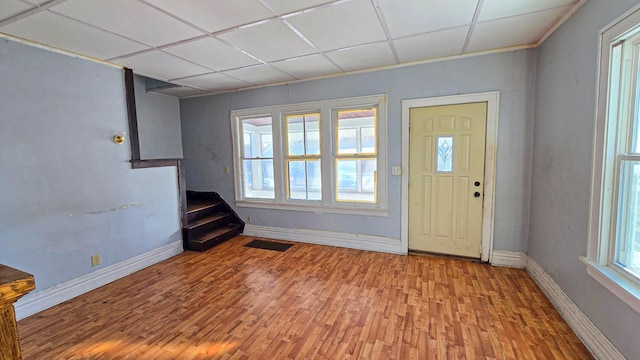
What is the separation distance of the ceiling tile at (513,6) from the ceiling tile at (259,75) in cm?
231

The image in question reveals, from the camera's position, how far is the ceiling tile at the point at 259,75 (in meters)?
3.43

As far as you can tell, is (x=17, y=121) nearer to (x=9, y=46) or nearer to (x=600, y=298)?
(x=9, y=46)

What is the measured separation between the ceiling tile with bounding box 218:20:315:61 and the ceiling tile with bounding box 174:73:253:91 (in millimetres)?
1009

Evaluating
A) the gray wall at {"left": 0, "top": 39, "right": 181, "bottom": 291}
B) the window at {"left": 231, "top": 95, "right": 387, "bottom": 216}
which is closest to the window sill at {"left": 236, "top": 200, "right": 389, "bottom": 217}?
the window at {"left": 231, "top": 95, "right": 387, "bottom": 216}

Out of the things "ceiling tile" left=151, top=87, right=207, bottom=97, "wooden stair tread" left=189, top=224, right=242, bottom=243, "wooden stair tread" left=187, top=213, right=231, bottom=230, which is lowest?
"wooden stair tread" left=189, top=224, right=242, bottom=243

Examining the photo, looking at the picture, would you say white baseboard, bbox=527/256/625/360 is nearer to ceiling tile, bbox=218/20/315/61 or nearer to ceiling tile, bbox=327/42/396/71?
ceiling tile, bbox=327/42/396/71

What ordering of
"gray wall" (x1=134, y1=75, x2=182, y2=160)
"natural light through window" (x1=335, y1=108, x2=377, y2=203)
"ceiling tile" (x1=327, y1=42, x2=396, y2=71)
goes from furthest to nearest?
"gray wall" (x1=134, y1=75, x2=182, y2=160) < "natural light through window" (x1=335, y1=108, x2=377, y2=203) < "ceiling tile" (x1=327, y1=42, x2=396, y2=71)

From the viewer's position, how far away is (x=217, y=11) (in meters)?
2.04

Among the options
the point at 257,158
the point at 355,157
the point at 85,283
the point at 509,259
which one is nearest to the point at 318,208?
the point at 355,157

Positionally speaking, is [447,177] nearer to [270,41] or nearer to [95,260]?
[270,41]

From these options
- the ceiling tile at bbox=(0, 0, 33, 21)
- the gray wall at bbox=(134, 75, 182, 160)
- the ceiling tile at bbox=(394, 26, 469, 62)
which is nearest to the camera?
the ceiling tile at bbox=(0, 0, 33, 21)

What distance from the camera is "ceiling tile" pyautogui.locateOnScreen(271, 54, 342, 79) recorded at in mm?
3150

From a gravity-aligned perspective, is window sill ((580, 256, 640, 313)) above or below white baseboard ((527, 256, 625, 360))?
above

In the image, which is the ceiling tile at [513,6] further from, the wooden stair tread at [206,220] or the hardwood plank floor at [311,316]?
the wooden stair tread at [206,220]
